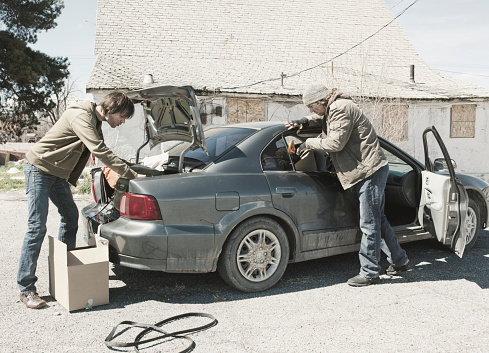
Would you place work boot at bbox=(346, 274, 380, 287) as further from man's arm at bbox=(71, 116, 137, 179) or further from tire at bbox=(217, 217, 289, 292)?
man's arm at bbox=(71, 116, 137, 179)

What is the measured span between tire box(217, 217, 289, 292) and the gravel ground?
14 centimetres

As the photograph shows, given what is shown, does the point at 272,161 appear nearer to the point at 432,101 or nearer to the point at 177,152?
the point at 177,152

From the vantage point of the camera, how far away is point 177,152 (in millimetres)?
4855

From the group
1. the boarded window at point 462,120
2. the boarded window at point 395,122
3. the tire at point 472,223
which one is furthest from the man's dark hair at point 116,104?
the boarded window at point 462,120

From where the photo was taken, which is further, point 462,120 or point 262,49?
point 262,49

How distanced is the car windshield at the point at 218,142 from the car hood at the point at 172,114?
0.13 meters

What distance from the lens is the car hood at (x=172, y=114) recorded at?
4059 millimetres

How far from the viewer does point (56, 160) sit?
397 cm

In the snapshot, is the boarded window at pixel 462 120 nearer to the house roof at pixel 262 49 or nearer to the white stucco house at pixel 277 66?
the white stucco house at pixel 277 66

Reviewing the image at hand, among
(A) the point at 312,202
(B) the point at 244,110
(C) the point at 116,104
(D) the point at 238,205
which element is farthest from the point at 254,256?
(B) the point at 244,110

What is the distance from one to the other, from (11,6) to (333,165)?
23082 millimetres

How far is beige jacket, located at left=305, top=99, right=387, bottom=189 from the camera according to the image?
4406 millimetres

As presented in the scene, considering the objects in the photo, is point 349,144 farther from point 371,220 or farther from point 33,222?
point 33,222

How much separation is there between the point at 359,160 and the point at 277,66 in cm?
1176
